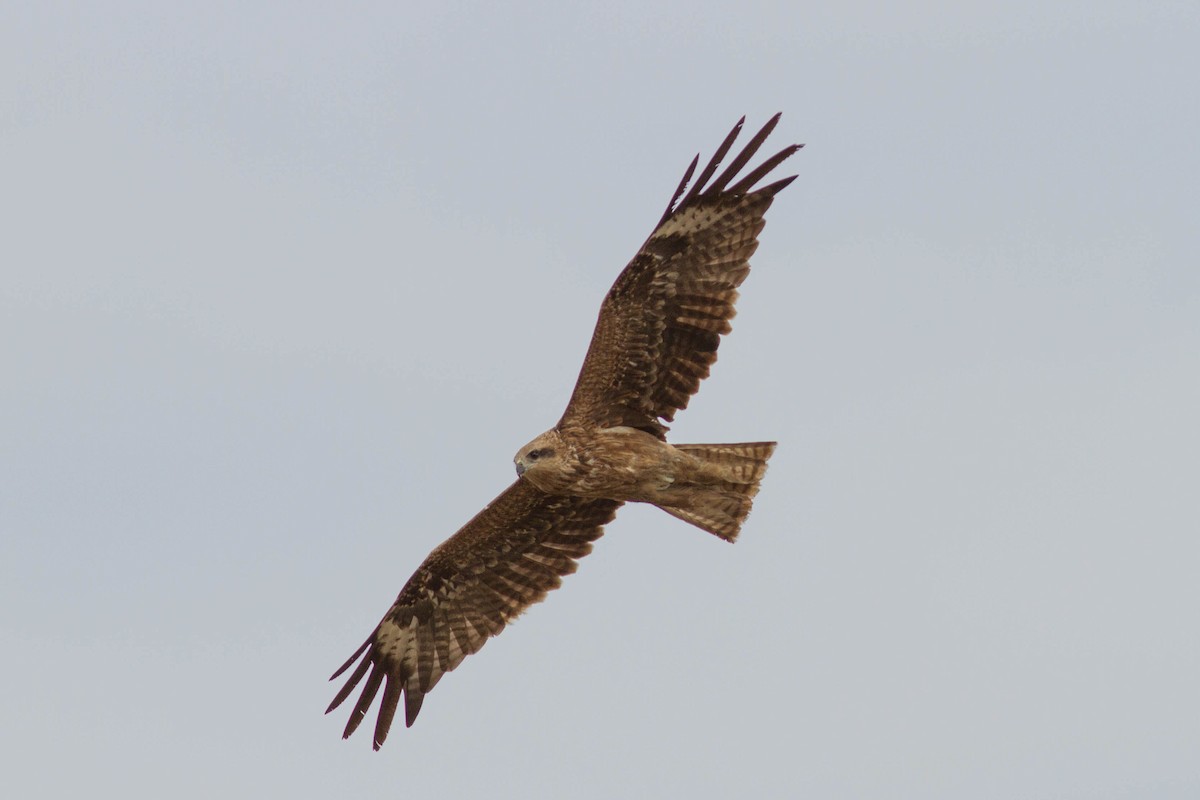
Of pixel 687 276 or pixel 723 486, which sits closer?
pixel 687 276

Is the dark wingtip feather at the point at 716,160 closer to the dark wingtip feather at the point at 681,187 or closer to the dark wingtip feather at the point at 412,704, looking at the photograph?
the dark wingtip feather at the point at 681,187

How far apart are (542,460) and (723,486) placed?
4.55ft

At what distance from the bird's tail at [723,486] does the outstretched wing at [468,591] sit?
1016mm

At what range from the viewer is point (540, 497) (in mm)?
15781

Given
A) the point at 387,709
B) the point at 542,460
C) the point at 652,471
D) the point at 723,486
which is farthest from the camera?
the point at 387,709

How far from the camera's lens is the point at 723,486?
15.2 metres

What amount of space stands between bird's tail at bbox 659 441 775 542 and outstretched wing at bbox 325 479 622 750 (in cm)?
102

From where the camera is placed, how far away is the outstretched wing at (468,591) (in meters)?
15.9

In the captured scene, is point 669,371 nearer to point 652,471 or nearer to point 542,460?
point 652,471

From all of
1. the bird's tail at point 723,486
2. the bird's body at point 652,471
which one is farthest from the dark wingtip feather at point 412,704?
the bird's tail at point 723,486

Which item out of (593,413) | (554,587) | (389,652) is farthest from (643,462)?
(389,652)

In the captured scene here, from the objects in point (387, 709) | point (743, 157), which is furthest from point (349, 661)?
point (743, 157)

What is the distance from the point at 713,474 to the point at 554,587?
6.12 feet

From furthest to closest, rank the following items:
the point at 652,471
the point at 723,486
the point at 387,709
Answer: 1. the point at 387,709
2. the point at 723,486
3. the point at 652,471
